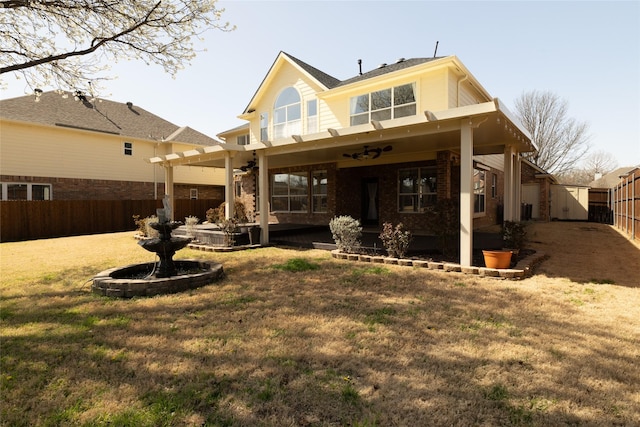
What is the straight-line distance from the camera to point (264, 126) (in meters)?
16.1

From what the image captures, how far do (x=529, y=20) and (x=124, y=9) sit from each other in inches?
448

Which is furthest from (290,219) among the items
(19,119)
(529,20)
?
(19,119)

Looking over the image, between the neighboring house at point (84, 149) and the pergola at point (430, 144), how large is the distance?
7.79m

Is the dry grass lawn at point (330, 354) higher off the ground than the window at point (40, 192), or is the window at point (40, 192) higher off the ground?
the window at point (40, 192)

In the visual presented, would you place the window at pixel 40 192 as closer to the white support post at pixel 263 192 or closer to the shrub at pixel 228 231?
the shrub at pixel 228 231

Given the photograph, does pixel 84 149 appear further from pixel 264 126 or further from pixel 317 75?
pixel 317 75

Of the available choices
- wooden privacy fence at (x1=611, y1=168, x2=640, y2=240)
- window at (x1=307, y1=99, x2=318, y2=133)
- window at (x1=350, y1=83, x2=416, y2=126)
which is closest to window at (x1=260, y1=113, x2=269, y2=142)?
window at (x1=307, y1=99, x2=318, y2=133)

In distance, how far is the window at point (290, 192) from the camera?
15930 millimetres

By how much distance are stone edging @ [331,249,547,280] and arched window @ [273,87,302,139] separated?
8.46m

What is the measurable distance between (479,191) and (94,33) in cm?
1490

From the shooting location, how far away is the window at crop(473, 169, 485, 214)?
13766 mm

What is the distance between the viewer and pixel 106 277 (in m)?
5.87

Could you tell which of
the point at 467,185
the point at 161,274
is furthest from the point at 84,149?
the point at 467,185

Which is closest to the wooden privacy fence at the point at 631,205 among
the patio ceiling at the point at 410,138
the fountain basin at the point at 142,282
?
the patio ceiling at the point at 410,138
